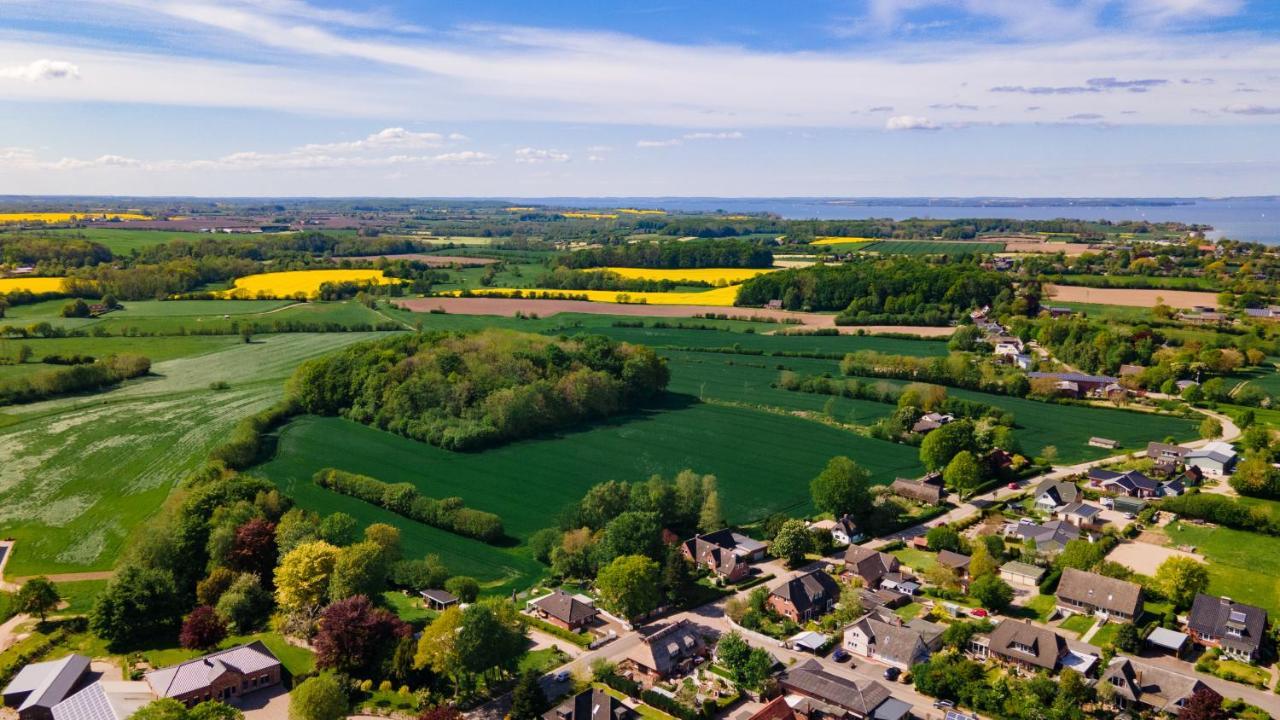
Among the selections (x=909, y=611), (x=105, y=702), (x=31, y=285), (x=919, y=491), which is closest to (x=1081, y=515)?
(x=919, y=491)

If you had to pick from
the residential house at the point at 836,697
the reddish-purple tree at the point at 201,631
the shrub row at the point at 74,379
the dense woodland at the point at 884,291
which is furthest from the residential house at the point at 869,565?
the shrub row at the point at 74,379

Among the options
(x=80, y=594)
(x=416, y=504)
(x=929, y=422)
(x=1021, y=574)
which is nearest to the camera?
(x=80, y=594)

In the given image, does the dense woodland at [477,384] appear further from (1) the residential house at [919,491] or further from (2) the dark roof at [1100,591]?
(2) the dark roof at [1100,591]

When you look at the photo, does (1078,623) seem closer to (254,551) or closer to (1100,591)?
(1100,591)

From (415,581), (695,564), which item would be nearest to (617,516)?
(695,564)

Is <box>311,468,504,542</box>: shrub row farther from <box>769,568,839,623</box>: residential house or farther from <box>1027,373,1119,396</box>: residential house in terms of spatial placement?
<box>1027,373,1119,396</box>: residential house
